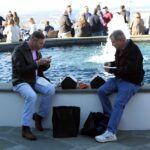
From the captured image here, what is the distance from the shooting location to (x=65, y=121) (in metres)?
6.91

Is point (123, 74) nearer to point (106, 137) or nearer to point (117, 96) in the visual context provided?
point (117, 96)

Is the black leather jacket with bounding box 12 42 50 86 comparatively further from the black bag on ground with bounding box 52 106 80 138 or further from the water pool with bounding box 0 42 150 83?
the water pool with bounding box 0 42 150 83

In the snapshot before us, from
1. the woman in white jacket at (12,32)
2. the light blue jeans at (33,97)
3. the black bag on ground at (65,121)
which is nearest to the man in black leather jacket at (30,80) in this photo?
the light blue jeans at (33,97)

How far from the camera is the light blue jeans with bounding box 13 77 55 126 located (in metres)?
6.86

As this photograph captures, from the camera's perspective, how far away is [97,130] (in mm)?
6816

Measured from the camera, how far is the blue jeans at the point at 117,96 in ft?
22.1

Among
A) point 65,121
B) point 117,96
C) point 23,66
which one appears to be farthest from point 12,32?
point 117,96

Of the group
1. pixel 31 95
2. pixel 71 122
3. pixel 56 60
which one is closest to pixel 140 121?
pixel 71 122

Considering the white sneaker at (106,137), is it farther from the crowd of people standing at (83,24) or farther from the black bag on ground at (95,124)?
the crowd of people standing at (83,24)

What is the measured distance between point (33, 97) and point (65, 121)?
520mm

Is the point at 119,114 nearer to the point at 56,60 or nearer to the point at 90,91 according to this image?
the point at 90,91

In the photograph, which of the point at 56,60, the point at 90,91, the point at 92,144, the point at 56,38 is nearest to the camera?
the point at 92,144

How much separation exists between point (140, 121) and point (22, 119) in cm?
158

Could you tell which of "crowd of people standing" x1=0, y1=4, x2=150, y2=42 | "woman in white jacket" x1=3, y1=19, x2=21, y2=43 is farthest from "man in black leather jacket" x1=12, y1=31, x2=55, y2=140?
"crowd of people standing" x1=0, y1=4, x2=150, y2=42
